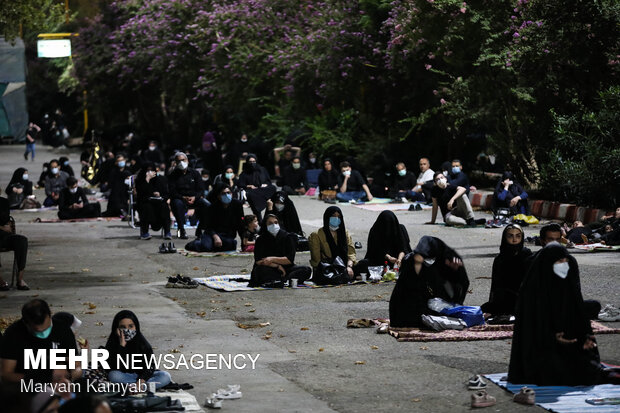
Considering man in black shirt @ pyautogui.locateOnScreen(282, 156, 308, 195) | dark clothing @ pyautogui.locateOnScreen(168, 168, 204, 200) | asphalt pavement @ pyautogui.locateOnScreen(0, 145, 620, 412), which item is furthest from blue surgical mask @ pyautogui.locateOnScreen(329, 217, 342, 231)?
man in black shirt @ pyautogui.locateOnScreen(282, 156, 308, 195)

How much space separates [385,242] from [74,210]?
40.8ft

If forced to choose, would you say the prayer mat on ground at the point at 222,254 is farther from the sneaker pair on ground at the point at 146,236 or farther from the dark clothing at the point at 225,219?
the sneaker pair on ground at the point at 146,236

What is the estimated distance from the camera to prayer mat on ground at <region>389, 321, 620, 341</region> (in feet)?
40.5

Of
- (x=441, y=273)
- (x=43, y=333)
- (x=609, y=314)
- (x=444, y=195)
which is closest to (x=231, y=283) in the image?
(x=441, y=273)

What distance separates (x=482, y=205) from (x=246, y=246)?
9370 millimetres

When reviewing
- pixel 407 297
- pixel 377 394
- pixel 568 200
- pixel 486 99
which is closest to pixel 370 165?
pixel 486 99

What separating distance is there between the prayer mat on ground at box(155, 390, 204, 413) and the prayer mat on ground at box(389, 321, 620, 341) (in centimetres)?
305

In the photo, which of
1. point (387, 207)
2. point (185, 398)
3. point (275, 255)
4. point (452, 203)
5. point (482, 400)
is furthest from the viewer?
point (387, 207)

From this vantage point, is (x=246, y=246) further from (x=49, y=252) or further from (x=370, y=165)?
(x=370, y=165)

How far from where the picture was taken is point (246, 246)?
2081 cm

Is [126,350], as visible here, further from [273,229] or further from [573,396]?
[273,229]

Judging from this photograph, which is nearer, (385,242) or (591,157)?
(385,242)

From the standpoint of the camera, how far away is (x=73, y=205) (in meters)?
28.0

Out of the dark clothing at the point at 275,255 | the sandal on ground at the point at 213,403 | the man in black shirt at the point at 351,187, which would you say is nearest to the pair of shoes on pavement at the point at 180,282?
the dark clothing at the point at 275,255
